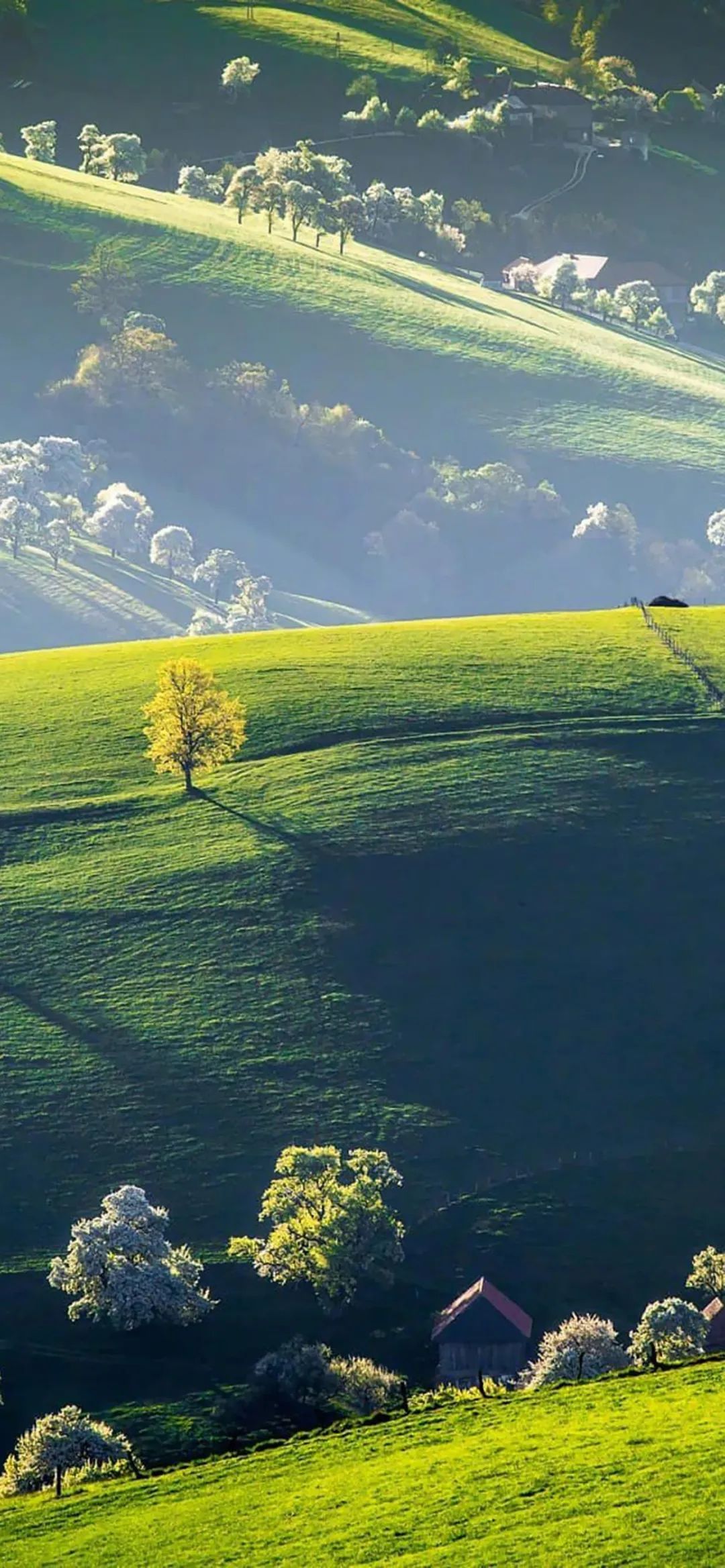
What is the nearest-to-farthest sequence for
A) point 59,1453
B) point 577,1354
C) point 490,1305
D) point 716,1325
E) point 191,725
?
point 59,1453
point 577,1354
point 490,1305
point 716,1325
point 191,725

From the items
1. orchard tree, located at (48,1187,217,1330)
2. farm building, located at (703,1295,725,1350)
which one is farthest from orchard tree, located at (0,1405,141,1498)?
farm building, located at (703,1295,725,1350)

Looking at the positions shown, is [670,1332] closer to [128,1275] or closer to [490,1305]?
[490,1305]

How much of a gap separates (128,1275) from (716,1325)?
75.0ft

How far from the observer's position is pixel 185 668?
109 metres

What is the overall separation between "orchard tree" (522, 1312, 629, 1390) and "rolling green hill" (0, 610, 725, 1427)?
134 inches

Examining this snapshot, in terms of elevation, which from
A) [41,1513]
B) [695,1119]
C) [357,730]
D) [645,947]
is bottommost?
[41,1513]

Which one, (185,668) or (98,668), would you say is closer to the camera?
(185,668)

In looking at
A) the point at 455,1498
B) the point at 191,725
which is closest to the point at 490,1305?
the point at 455,1498

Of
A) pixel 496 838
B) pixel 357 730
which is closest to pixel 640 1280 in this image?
pixel 496 838

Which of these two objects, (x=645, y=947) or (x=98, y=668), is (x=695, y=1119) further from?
(x=98, y=668)

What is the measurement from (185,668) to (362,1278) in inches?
1742

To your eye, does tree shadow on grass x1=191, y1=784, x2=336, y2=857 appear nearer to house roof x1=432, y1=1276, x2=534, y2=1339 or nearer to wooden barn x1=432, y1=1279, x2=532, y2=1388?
house roof x1=432, y1=1276, x2=534, y2=1339

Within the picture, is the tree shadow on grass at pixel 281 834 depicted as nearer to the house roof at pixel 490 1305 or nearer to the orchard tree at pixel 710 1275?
the house roof at pixel 490 1305

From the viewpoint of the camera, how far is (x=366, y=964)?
9256cm
